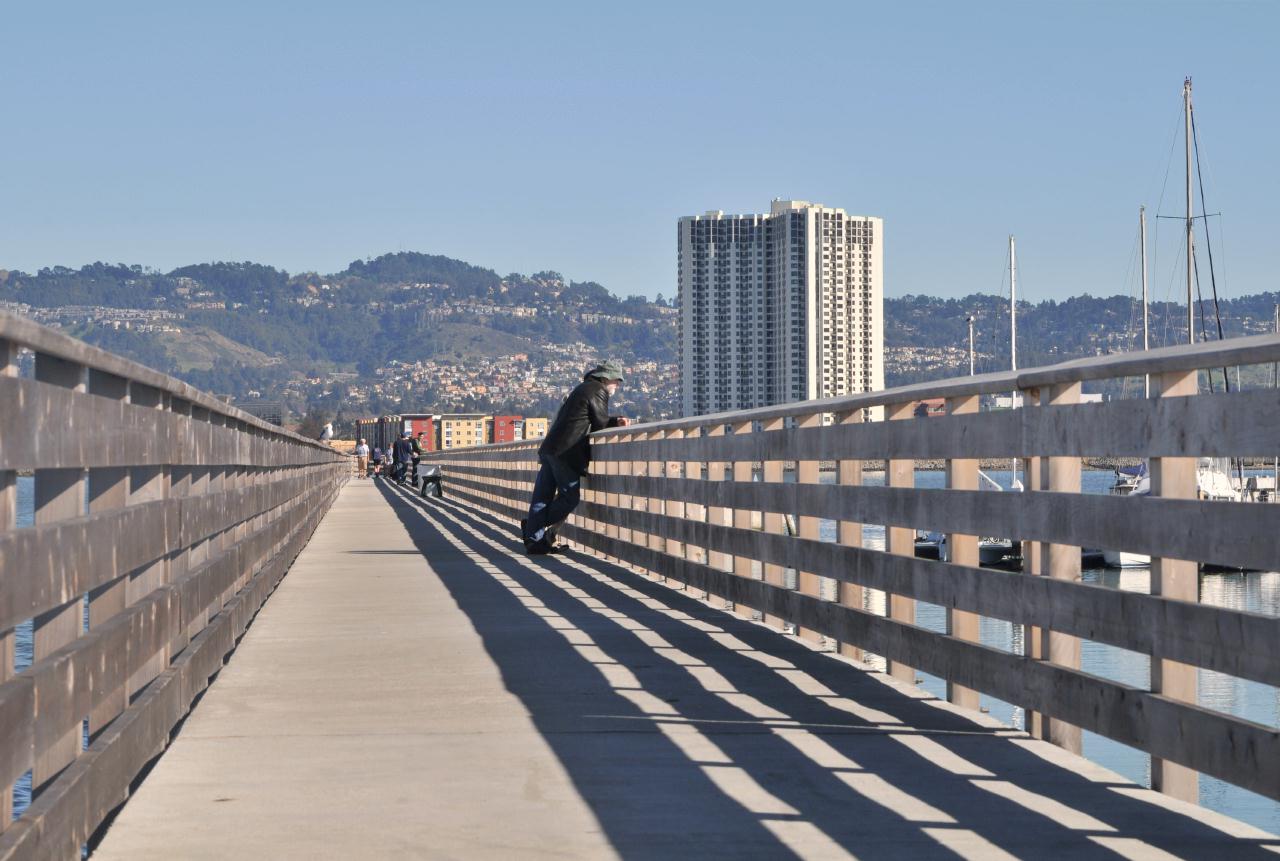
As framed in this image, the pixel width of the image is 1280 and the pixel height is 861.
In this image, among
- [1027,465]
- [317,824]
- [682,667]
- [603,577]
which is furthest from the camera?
[603,577]

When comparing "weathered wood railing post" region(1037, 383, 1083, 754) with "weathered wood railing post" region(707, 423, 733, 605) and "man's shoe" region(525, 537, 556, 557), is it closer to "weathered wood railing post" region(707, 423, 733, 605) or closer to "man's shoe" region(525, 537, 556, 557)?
"weathered wood railing post" region(707, 423, 733, 605)

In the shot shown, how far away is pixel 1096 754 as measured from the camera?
9.44 metres

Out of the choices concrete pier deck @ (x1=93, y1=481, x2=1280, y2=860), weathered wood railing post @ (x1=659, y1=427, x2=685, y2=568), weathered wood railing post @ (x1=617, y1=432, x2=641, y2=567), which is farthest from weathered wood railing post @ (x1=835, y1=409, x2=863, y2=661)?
weathered wood railing post @ (x1=617, y1=432, x2=641, y2=567)

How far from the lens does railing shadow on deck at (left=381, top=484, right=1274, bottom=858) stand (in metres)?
4.79

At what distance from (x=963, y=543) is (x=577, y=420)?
35.1 ft

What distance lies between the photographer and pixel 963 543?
7.05 m

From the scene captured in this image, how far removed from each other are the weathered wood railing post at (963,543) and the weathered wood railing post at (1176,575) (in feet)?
5.21

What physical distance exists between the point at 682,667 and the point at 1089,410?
10.3 feet

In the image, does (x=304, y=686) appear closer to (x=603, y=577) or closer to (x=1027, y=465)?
(x=1027, y=465)

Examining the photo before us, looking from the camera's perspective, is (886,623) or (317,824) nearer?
(317,824)

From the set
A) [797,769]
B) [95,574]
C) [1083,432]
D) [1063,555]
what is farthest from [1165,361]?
[95,574]

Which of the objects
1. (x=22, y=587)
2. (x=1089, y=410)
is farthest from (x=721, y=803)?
(x=22, y=587)

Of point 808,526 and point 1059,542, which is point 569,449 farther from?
point 1059,542

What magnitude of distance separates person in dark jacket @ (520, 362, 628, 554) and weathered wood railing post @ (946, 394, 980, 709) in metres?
10.2
